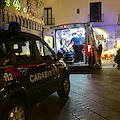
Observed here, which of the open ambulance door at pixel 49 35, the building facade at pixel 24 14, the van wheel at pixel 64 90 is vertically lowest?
the van wheel at pixel 64 90

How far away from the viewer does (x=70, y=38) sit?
14.1 metres

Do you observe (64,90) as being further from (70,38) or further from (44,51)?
(70,38)

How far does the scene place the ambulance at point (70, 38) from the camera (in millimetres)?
10984

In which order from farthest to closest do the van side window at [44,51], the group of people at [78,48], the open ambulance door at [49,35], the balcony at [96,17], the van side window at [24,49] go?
the balcony at [96,17], the group of people at [78,48], the open ambulance door at [49,35], the van side window at [44,51], the van side window at [24,49]

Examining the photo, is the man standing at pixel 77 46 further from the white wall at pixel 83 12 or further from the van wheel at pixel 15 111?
the van wheel at pixel 15 111

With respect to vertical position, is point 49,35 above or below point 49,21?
below

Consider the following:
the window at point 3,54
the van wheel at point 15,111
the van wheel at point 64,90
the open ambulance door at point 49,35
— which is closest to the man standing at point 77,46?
the open ambulance door at point 49,35

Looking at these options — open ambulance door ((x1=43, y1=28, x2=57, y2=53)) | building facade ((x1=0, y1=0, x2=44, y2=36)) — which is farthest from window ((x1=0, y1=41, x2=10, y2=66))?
open ambulance door ((x1=43, y1=28, x2=57, y2=53))

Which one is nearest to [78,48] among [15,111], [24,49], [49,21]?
[49,21]

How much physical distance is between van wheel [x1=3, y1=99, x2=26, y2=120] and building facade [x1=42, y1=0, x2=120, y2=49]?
18.2 m

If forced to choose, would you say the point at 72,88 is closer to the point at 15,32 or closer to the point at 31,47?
the point at 31,47

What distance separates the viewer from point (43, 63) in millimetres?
4496

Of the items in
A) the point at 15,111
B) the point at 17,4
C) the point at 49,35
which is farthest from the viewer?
the point at 17,4

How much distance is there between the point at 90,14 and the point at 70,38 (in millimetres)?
8608
